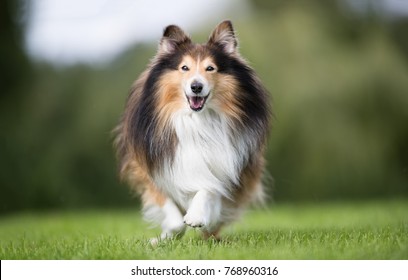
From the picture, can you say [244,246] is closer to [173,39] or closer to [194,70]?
[194,70]

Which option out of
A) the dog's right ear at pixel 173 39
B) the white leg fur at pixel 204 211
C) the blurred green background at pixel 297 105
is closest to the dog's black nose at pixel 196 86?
the dog's right ear at pixel 173 39

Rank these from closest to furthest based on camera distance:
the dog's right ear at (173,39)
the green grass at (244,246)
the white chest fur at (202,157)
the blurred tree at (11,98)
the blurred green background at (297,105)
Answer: the green grass at (244,246) → the white chest fur at (202,157) → the dog's right ear at (173,39) → the blurred tree at (11,98) → the blurred green background at (297,105)

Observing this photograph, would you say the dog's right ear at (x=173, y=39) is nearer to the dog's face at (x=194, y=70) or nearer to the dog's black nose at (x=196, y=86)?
the dog's face at (x=194, y=70)

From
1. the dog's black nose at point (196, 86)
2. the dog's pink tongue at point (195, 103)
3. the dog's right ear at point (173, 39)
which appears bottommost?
the dog's pink tongue at point (195, 103)

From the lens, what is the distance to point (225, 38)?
14.7 ft

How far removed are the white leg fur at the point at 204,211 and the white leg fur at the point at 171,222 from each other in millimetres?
160

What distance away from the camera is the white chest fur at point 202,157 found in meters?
4.34

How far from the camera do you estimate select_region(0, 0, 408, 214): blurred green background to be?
320 inches

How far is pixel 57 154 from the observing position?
866 centimetres

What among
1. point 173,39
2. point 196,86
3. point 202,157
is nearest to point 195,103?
point 196,86

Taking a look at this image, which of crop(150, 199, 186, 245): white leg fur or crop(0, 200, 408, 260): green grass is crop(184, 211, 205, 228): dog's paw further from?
crop(150, 199, 186, 245): white leg fur
